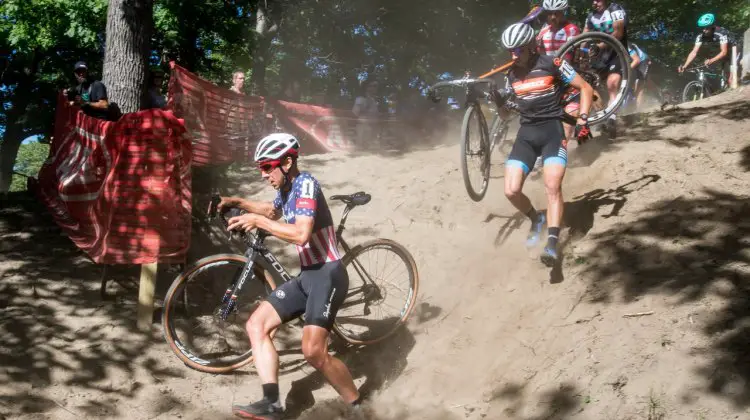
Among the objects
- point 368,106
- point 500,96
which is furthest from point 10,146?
point 500,96

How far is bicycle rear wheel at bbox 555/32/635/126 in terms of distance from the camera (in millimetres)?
7172

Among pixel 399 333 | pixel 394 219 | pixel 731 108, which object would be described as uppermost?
pixel 731 108

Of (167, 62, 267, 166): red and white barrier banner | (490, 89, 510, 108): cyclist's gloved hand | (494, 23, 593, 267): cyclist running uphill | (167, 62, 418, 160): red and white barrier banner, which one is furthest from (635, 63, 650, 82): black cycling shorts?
(167, 62, 267, 166): red and white barrier banner

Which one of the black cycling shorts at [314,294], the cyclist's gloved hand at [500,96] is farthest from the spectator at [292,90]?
the black cycling shorts at [314,294]

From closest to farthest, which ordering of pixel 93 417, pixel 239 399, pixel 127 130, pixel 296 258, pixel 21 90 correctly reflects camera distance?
pixel 93 417 < pixel 239 399 < pixel 127 130 < pixel 296 258 < pixel 21 90

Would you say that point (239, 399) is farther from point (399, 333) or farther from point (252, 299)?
point (399, 333)

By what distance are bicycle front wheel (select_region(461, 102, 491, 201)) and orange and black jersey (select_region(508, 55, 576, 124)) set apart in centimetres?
88

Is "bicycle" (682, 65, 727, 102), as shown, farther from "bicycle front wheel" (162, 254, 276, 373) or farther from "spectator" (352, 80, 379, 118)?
"bicycle front wheel" (162, 254, 276, 373)

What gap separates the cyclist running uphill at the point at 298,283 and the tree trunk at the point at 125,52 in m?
4.30

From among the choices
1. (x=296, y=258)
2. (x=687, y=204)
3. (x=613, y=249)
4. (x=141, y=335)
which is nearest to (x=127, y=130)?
(x=141, y=335)

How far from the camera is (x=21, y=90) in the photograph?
2752 centimetres

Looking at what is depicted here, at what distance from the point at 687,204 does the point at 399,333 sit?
10.5 ft

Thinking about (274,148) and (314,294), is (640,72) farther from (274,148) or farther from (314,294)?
(314,294)

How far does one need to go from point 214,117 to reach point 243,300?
573 cm
